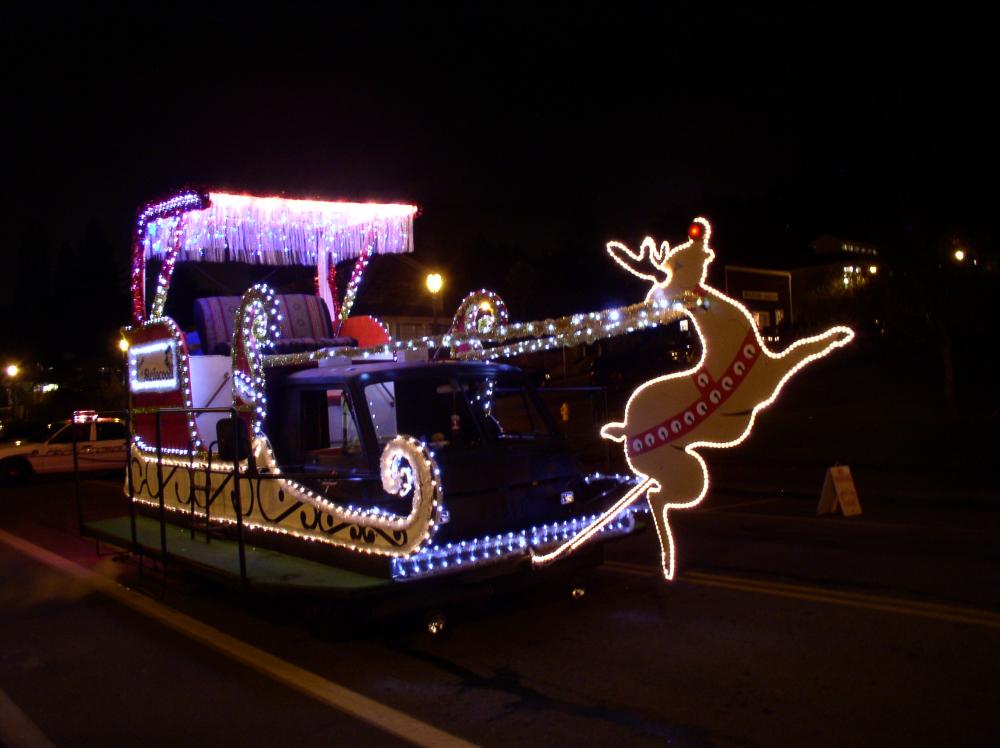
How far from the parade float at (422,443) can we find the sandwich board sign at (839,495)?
189 inches

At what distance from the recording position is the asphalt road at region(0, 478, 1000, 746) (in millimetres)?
5141

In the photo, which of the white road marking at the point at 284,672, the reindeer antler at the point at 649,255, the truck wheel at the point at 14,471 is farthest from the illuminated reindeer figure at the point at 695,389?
the truck wheel at the point at 14,471

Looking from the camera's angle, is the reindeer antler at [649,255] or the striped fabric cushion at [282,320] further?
the striped fabric cushion at [282,320]

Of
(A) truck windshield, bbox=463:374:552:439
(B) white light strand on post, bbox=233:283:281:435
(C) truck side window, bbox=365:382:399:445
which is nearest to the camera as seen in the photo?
(C) truck side window, bbox=365:382:399:445

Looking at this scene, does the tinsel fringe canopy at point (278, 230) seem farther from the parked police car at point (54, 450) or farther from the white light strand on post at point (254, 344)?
the parked police car at point (54, 450)

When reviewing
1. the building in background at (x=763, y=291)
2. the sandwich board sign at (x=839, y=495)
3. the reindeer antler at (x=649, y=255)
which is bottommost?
the sandwich board sign at (x=839, y=495)

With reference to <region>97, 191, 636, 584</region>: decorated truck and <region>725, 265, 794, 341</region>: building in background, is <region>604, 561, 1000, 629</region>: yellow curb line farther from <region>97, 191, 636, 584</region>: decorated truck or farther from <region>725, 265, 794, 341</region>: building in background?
<region>725, 265, 794, 341</region>: building in background

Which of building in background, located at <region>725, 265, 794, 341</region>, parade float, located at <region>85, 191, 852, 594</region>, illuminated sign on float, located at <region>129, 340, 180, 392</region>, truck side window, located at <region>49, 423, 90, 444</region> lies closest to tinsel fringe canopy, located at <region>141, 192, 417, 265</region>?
parade float, located at <region>85, 191, 852, 594</region>

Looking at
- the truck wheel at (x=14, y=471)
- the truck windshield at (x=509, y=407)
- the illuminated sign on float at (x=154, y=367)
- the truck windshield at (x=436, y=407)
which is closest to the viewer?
the truck windshield at (x=436, y=407)

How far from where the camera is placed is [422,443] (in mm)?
6137

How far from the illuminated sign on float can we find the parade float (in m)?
0.04

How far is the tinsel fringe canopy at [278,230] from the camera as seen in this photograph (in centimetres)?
1062

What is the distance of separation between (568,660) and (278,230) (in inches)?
276

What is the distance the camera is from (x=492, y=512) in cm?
676
